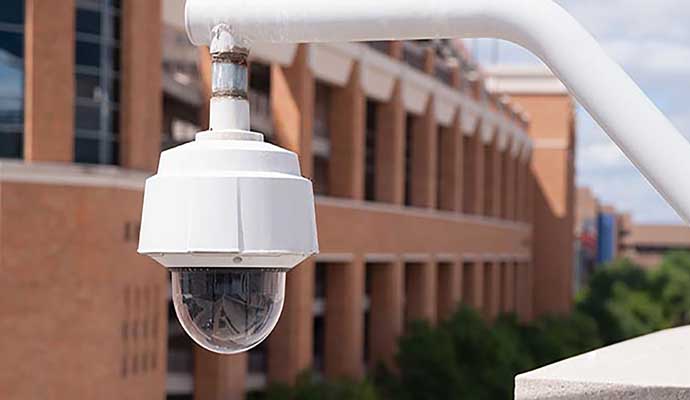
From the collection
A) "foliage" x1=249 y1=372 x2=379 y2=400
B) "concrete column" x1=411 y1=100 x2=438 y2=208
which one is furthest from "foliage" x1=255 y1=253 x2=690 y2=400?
"concrete column" x1=411 y1=100 x2=438 y2=208

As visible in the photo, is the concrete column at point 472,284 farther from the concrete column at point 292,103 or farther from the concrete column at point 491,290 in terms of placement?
the concrete column at point 292,103

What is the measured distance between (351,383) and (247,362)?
2.97m

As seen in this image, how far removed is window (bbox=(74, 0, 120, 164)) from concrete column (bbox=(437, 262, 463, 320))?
2772cm

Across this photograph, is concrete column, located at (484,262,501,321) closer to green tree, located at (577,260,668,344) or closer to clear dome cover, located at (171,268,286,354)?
green tree, located at (577,260,668,344)

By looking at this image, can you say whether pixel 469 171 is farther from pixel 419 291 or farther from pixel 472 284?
pixel 419 291

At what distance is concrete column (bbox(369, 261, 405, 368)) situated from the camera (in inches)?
1561

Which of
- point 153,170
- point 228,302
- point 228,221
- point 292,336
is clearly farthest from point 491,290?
point 228,221

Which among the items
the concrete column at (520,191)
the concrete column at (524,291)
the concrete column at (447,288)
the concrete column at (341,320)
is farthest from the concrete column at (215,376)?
the concrete column at (520,191)

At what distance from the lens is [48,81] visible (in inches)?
858

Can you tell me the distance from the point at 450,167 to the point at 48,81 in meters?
29.1

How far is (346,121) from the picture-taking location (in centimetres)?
3594

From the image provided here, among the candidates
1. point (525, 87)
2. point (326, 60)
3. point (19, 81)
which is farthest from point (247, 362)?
point (525, 87)

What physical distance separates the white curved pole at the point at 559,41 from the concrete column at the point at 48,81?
19736 mm

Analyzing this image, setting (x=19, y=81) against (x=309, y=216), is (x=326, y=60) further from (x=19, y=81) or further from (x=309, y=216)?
(x=309, y=216)
